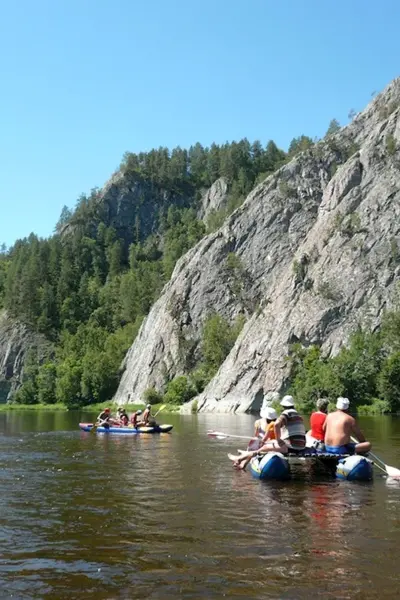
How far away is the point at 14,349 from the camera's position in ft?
458

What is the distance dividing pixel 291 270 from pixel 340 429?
79.4 meters

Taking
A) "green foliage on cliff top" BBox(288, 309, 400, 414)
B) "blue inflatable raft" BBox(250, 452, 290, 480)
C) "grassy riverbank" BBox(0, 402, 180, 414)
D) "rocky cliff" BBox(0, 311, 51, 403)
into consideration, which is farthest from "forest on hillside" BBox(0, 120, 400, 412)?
"blue inflatable raft" BBox(250, 452, 290, 480)

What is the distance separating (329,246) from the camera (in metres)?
95.4

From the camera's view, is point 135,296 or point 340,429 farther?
point 135,296

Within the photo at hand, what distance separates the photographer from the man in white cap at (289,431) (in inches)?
775

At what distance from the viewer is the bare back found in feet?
65.0

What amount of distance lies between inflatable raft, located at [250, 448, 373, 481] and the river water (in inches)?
18.3

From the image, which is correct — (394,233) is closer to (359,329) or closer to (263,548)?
(359,329)

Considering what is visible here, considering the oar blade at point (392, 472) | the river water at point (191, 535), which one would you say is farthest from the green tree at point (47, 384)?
the oar blade at point (392, 472)

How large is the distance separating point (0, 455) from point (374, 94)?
11661 centimetres

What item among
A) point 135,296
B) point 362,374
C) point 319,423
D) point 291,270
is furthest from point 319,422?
point 135,296

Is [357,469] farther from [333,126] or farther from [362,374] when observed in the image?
[333,126]

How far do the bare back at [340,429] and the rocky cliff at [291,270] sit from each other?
200 ft

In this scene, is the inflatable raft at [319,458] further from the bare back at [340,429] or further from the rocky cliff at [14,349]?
the rocky cliff at [14,349]
